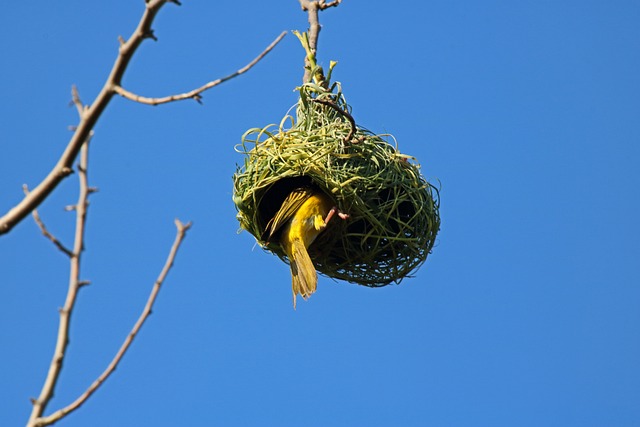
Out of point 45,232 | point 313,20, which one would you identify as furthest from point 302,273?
point 45,232

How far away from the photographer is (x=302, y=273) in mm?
3789

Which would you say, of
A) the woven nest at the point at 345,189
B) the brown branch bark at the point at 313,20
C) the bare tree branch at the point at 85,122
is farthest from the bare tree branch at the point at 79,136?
the brown branch bark at the point at 313,20

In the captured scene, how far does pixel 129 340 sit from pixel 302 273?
2.42 meters

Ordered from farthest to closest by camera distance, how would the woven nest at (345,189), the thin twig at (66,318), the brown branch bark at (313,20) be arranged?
the brown branch bark at (313,20) → the woven nest at (345,189) → the thin twig at (66,318)

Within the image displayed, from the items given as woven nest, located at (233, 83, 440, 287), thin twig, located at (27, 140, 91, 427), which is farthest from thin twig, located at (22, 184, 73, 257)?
woven nest, located at (233, 83, 440, 287)

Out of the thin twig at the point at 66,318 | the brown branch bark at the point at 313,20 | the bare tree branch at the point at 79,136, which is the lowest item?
the thin twig at the point at 66,318

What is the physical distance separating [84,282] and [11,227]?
0.49ft

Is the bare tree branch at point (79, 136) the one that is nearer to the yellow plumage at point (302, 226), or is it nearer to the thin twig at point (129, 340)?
the thin twig at point (129, 340)

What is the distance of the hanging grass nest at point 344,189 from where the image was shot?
12.1 feet

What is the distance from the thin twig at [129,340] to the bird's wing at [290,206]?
2.33 m

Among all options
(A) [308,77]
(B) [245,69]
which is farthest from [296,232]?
(B) [245,69]

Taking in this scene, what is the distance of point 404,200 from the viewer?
3.85 metres

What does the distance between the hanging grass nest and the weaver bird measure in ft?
0.20

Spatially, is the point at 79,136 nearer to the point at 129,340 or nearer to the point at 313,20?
the point at 129,340
